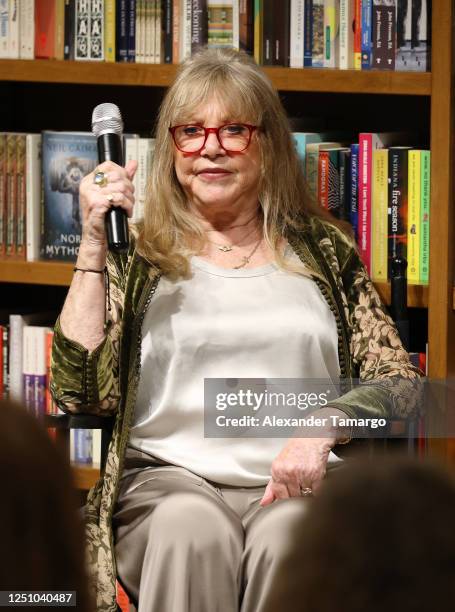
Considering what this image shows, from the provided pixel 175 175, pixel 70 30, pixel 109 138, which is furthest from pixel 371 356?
pixel 70 30

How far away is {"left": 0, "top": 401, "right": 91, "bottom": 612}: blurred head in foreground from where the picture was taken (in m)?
0.56

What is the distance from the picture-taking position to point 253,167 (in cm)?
209

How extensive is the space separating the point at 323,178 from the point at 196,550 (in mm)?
964

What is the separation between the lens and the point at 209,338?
196cm

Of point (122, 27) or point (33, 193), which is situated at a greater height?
point (122, 27)

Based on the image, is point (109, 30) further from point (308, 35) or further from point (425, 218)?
point (425, 218)

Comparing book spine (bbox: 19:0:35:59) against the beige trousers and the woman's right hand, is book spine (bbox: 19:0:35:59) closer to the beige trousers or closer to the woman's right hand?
the woman's right hand

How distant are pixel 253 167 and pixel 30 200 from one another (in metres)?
0.67

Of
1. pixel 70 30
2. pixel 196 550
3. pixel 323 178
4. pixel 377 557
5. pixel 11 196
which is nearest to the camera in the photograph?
pixel 377 557

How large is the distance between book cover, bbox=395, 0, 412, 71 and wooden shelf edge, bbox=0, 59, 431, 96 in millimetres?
36

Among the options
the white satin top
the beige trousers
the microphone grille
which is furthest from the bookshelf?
the beige trousers

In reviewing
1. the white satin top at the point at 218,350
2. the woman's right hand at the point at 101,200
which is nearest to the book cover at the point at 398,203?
the white satin top at the point at 218,350

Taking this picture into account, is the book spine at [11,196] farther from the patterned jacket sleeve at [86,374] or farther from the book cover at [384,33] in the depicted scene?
the book cover at [384,33]

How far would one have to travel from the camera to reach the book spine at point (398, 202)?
2.28 m
